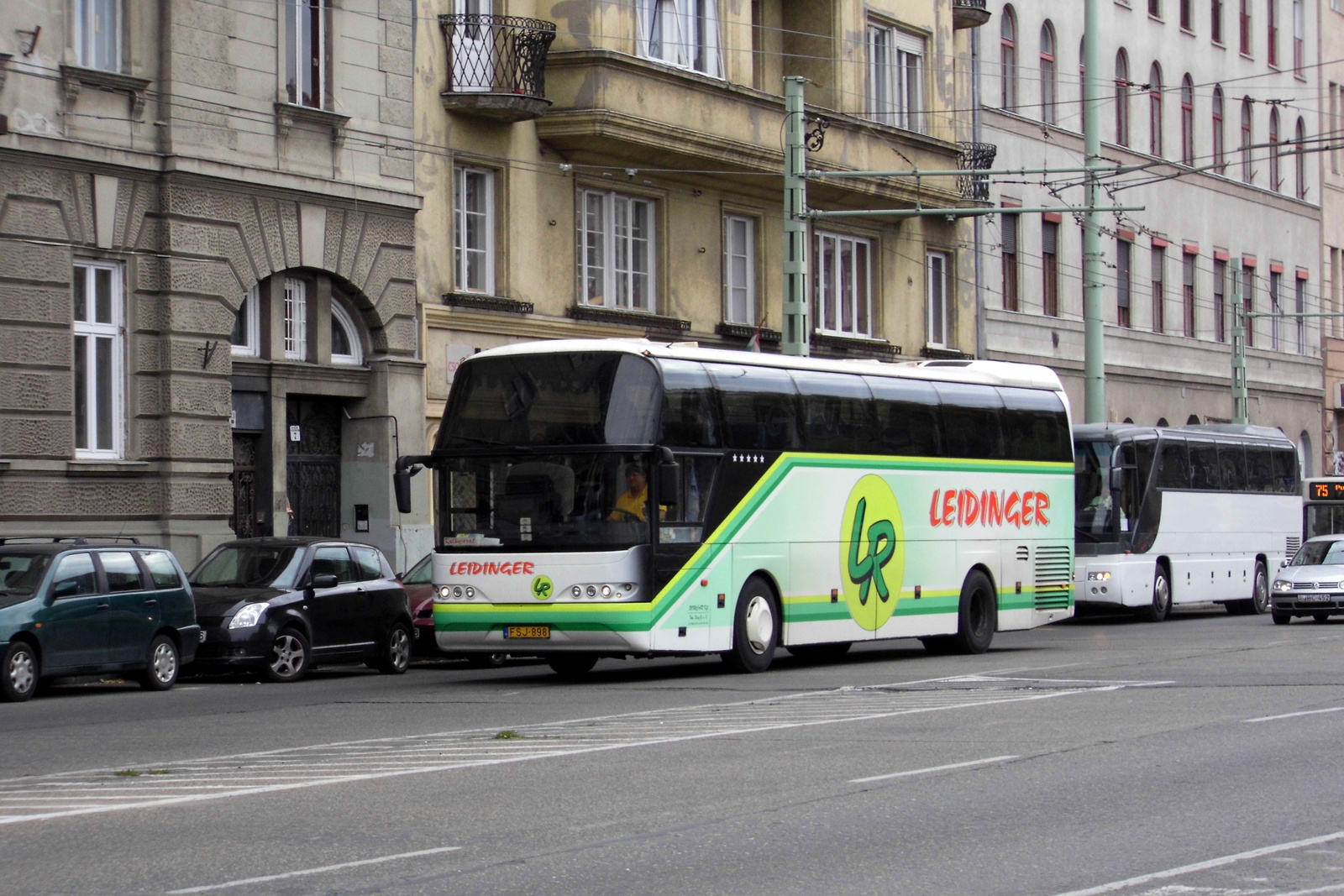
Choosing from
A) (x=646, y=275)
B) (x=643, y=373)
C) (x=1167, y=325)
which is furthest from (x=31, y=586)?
(x=1167, y=325)

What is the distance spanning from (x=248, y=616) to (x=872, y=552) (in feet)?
23.1

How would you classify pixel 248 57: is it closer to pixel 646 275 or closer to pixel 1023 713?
pixel 646 275

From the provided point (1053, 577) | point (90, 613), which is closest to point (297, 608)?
point (90, 613)

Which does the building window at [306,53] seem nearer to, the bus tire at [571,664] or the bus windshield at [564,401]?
the bus windshield at [564,401]

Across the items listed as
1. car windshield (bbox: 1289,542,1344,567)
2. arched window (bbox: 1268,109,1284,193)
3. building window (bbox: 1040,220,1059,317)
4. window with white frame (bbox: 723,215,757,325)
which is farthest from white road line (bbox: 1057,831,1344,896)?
arched window (bbox: 1268,109,1284,193)

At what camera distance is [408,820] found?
1013 centimetres

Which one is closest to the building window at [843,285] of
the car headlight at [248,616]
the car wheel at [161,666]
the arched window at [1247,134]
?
the car headlight at [248,616]

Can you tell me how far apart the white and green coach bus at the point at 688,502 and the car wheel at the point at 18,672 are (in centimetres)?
399

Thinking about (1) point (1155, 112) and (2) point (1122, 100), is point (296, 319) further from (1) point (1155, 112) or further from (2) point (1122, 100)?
(1) point (1155, 112)

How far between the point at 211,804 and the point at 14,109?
1481 centimetres

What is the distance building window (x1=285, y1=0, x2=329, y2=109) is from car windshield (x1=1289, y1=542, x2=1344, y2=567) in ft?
57.2

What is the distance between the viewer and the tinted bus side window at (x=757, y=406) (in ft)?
67.9

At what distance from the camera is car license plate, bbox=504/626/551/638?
19531 millimetres

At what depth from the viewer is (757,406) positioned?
2112 cm
